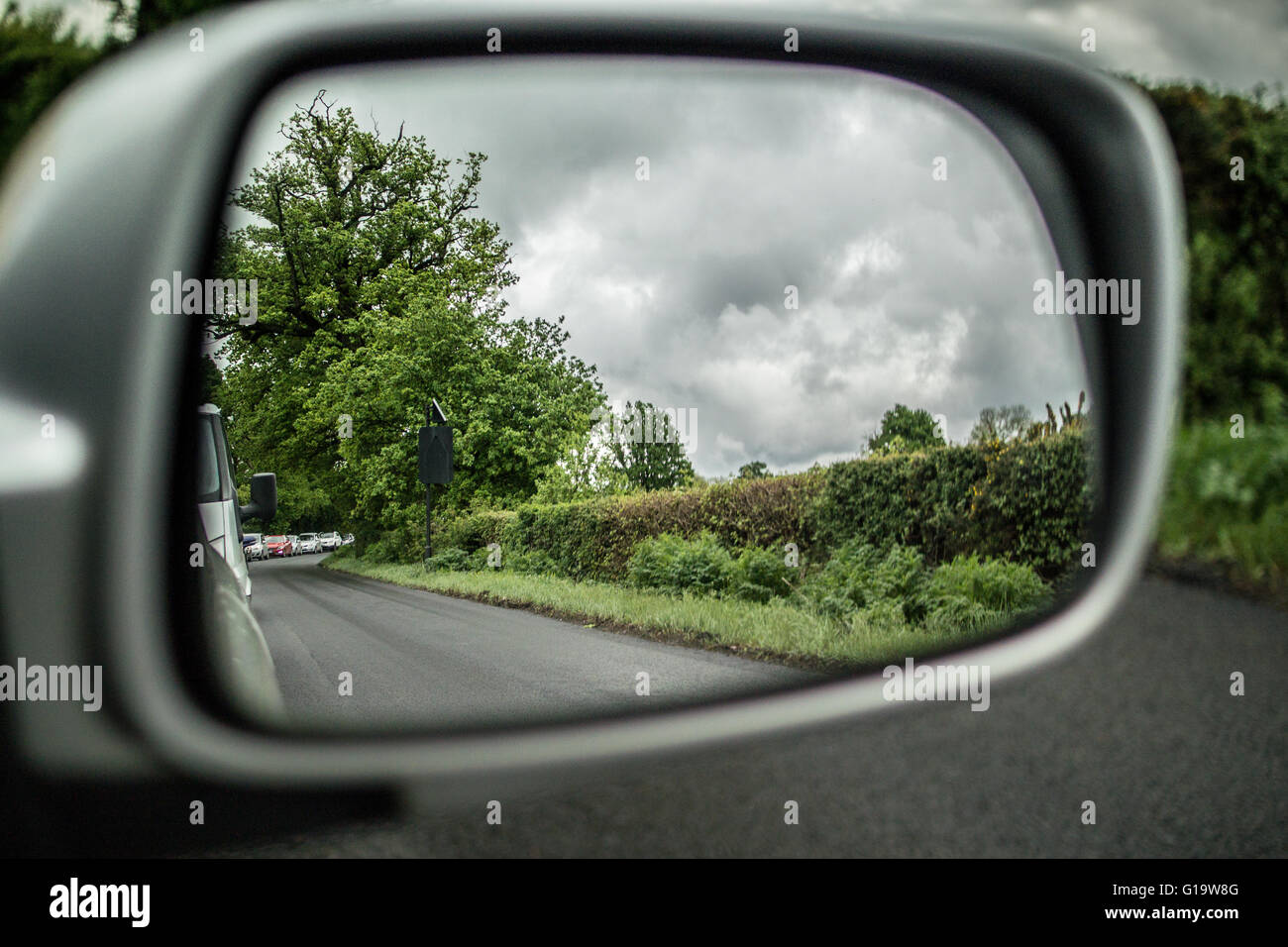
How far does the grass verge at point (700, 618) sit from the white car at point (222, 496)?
7.3 inches

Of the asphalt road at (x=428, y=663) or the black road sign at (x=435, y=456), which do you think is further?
the black road sign at (x=435, y=456)

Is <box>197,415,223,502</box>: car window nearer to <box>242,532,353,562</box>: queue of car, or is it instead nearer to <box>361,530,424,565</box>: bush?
<box>242,532,353,562</box>: queue of car

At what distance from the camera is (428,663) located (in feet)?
5.89

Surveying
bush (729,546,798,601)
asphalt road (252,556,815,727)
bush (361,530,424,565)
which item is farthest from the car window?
bush (729,546,798,601)

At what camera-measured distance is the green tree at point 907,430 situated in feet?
6.41

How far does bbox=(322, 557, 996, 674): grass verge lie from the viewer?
1860 mm

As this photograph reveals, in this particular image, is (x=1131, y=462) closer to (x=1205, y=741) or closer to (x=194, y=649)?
(x=194, y=649)

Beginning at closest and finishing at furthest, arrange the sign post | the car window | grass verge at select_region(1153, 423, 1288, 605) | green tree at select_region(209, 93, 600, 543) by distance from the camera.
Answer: the car window → green tree at select_region(209, 93, 600, 543) → the sign post → grass verge at select_region(1153, 423, 1288, 605)

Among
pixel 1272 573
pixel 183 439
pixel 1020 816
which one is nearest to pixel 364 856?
pixel 1020 816

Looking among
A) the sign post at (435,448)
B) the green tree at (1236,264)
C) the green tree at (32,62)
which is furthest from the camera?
the green tree at (1236,264)

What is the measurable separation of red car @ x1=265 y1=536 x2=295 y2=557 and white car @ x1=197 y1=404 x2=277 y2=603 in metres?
0.02

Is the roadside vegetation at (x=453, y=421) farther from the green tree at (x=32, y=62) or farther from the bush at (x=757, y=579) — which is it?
the bush at (x=757, y=579)


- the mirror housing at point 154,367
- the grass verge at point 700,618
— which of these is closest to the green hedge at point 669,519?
the grass verge at point 700,618

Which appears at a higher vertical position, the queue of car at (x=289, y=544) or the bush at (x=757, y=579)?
the queue of car at (x=289, y=544)
